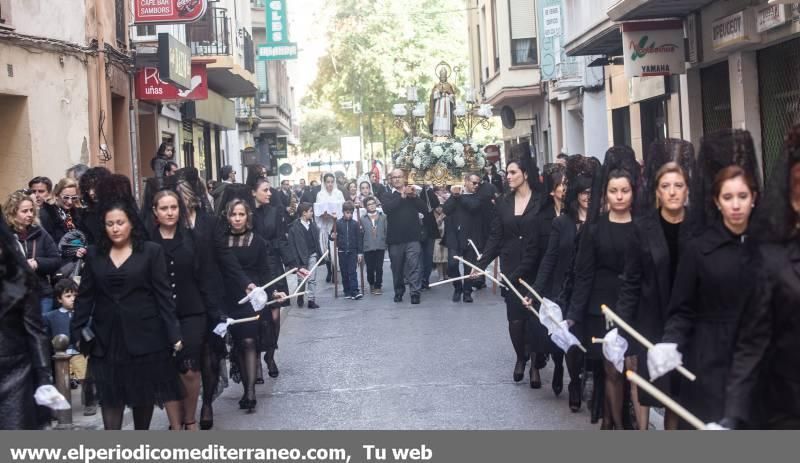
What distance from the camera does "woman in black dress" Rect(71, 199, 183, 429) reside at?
7.46 meters

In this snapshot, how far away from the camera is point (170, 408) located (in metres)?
8.12

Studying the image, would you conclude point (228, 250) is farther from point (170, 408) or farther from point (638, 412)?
point (638, 412)

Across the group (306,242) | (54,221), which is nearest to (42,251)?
(54,221)

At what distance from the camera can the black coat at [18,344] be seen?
6098mm

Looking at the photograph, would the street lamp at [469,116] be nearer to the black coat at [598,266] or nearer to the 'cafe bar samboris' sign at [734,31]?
the 'cafe bar samboris' sign at [734,31]

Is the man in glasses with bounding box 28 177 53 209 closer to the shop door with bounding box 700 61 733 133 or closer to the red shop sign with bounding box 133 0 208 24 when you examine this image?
the red shop sign with bounding box 133 0 208 24

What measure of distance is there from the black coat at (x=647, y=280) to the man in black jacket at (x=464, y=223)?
1083cm

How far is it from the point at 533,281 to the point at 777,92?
22.9 feet

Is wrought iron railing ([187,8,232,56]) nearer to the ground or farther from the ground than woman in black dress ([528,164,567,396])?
farther from the ground

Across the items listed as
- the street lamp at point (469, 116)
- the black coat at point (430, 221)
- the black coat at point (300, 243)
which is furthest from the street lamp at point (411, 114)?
the black coat at point (300, 243)

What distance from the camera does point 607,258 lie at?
8062mm

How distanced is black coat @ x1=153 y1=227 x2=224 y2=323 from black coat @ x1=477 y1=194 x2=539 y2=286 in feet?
9.52

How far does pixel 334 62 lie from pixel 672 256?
4781 centimetres

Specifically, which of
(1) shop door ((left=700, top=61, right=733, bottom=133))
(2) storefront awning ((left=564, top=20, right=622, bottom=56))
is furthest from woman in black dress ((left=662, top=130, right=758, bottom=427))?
(2) storefront awning ((left=564, top=20, right=622, bottom=56))
